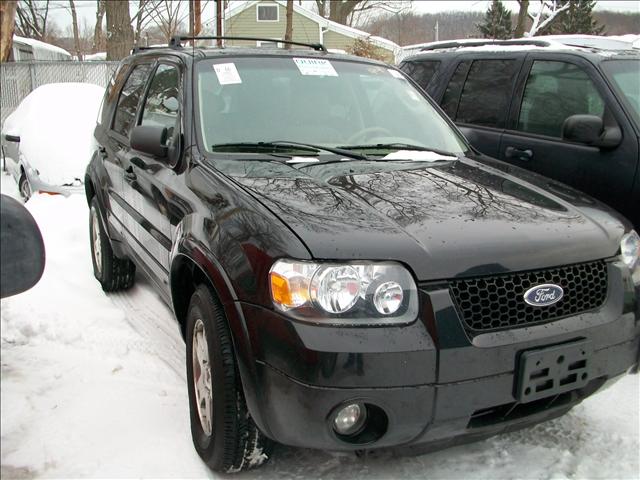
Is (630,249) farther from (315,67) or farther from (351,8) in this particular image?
(351,8)

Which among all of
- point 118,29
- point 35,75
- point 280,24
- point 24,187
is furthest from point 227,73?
point 280,24

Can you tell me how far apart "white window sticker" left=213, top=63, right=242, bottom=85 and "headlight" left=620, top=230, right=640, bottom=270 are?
216 cm

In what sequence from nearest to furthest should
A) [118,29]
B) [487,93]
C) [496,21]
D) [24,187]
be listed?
[487,93], [24,187], [118,29], [496,21]

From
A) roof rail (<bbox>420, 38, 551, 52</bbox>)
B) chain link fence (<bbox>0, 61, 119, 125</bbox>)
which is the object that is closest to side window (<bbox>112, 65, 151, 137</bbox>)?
roof rail (<bbox>420, 38, 551, 52</bbox>)

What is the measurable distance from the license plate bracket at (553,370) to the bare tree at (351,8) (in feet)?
131

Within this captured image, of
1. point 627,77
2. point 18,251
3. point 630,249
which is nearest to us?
point 18,251

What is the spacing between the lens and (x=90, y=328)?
170 inches

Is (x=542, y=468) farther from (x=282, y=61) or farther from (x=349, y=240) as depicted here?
(x=282, y=61)

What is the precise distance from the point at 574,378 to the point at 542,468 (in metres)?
0.59

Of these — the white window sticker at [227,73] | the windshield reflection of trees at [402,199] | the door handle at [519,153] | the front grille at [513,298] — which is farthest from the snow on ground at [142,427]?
the door handle at [519,153]

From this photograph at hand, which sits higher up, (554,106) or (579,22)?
(579,22)

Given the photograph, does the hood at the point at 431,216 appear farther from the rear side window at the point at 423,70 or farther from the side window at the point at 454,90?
the rear side window at the point at 423,70

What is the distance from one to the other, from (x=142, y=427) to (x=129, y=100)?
2.55 meters

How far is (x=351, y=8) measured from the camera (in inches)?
1590
